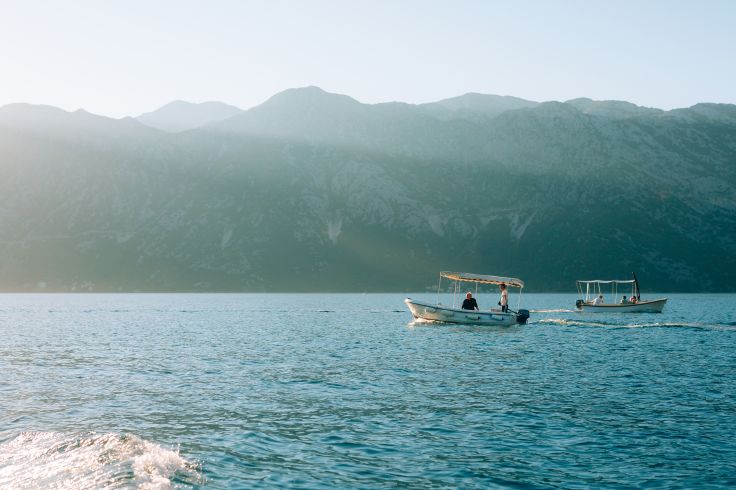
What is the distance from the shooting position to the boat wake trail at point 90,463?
18.0 m

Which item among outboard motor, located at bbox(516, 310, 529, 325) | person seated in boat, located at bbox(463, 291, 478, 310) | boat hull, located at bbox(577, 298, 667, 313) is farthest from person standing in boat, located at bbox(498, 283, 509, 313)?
boat hull, located at bbox(577, 298, 667, 313)

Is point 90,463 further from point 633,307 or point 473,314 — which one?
point 633,307

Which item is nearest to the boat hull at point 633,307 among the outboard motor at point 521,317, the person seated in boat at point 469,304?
the outboard motor at point 521,317

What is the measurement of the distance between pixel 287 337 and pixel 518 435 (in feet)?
154

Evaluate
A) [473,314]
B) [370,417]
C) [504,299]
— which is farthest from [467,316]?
[370,417]

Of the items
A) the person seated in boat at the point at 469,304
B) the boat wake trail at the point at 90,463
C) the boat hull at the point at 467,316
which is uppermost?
the person seated in boat at the point at 469,304

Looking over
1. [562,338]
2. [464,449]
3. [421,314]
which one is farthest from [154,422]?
[421,314]

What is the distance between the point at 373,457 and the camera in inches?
822

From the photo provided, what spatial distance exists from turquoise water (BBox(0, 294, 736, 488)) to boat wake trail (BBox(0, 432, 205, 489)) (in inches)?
2.8

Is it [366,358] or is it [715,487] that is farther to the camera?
[366,358]

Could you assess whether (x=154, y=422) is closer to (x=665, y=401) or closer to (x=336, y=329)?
(x=665, y=401)

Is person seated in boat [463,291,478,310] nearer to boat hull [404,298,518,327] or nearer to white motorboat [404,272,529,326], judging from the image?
white motorboat [404,272,529,326]

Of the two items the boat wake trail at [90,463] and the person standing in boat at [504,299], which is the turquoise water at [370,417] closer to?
the boat wake trail at [90,463]

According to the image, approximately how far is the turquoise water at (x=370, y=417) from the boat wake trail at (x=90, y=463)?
0.07 m
